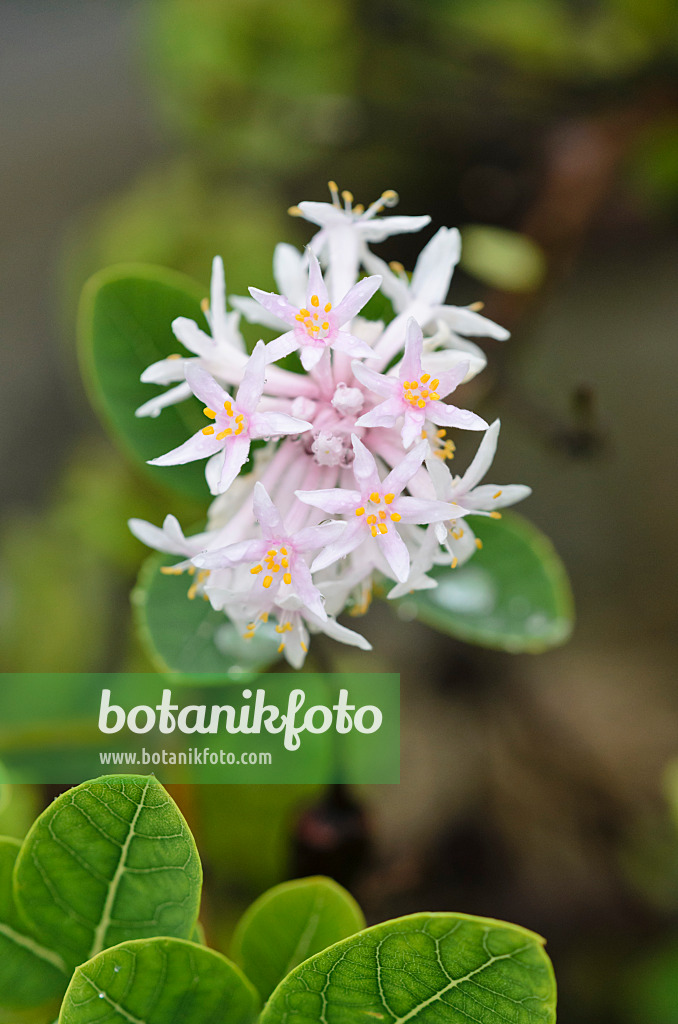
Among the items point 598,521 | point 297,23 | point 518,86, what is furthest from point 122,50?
point 598,521

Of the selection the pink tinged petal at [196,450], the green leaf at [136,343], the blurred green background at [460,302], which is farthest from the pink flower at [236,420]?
the blurred green background at [460,302]

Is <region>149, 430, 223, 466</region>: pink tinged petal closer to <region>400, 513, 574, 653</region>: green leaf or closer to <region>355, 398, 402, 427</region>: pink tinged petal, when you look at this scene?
<region>355, 398, 402, 427</region>: pink tinged petal

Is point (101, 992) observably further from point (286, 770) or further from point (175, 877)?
point (286, 770)

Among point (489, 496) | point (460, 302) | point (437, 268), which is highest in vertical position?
point (460, 302)

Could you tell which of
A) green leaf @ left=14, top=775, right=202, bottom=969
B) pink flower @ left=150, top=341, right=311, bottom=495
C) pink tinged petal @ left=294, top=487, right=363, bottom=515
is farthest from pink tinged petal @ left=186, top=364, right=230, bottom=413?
green leaf @ left=14, top=775, right=202, bottom=969

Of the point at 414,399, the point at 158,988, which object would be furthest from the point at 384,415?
the point at 158,988

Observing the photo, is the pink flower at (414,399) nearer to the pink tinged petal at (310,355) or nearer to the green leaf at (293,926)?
the pink tinged petal at (310,355)

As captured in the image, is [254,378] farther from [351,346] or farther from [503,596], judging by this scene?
[503,596]
